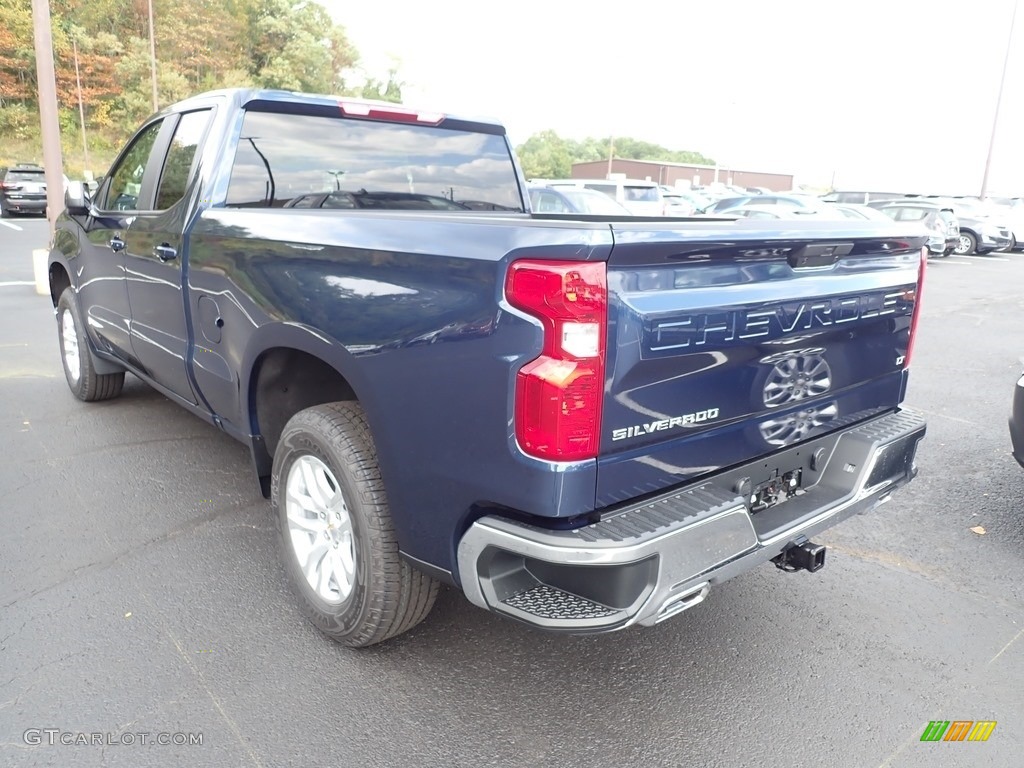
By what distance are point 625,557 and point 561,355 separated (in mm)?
543

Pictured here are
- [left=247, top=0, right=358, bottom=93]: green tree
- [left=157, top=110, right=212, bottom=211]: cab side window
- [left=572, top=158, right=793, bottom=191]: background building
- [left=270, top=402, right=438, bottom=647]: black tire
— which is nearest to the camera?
[left=270, top=402, right=438, bottom=647]: black tire

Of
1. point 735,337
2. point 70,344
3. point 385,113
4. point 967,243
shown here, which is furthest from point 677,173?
point 735,337

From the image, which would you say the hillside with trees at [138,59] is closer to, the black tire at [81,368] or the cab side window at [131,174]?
the black tire at [81,368]

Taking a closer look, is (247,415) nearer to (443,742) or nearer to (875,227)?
(443,742)

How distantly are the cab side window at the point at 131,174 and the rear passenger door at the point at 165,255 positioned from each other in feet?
0.45

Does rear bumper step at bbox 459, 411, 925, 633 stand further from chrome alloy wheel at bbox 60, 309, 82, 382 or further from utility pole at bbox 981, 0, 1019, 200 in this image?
utility pole at bbox 981, 0, 1019, 200

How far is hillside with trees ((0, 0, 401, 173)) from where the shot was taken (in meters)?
47.1

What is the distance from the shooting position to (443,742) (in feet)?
8.04

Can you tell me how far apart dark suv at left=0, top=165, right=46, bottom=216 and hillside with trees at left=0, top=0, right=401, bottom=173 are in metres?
22.1

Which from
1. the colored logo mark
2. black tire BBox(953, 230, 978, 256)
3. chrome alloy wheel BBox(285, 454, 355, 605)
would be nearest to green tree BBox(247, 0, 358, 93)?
black tire BBox(953, 230, 978, 256)

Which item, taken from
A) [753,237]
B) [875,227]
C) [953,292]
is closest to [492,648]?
[753,237]

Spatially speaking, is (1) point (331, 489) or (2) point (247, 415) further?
(2) point (247, 415)

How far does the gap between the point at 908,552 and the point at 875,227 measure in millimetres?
1762

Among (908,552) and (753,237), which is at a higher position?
(753,237)
